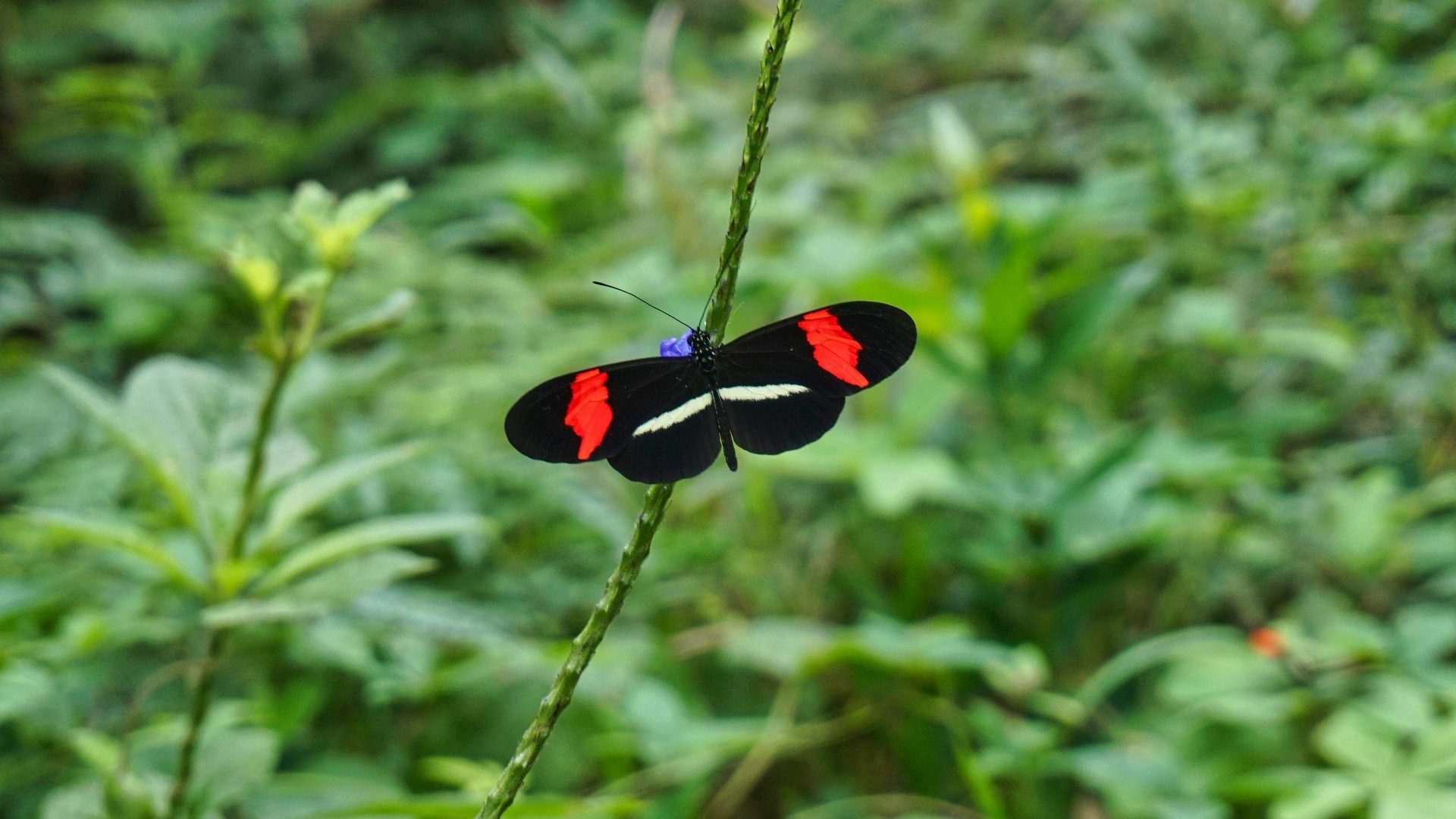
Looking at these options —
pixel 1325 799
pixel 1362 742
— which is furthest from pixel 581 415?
pixel 1362 742

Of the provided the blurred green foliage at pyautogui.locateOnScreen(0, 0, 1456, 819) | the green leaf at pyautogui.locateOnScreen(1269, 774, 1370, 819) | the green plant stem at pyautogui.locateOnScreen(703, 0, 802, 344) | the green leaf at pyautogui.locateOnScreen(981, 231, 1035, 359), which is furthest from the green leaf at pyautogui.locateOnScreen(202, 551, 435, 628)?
the green leaf at pyautogui.locateOnScreen(981, 231, 1035, 359)

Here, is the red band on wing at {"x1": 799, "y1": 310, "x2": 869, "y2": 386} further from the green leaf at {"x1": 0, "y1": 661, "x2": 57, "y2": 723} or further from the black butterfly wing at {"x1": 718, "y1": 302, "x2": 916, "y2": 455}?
the green leaf at {"x1": 0, "y1": 661, "x2": 57, "y2": 723}

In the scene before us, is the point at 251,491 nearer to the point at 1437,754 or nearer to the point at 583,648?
the point at 583,648

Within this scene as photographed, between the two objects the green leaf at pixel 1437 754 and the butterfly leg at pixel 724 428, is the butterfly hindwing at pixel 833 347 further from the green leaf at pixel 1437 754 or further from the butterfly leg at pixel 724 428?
the green leaf at pixel 1437 754

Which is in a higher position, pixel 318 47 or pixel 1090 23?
pixel 318 47

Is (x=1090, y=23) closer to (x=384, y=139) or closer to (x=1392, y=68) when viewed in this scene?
(x=1392, y=68)

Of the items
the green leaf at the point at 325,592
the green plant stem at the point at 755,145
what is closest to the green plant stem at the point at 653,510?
the green plant stem at the point at 755,145

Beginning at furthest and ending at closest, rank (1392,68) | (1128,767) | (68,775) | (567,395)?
(1392,68), (1128,767), (68,775), (567,395)

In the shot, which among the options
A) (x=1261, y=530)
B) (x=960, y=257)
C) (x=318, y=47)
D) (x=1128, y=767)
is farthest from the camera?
(x=318, y=47)

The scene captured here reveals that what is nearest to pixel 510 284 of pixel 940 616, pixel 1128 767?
pixel 940 616
